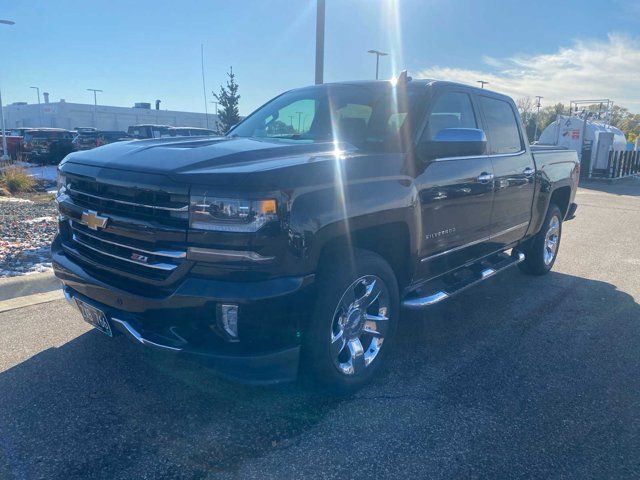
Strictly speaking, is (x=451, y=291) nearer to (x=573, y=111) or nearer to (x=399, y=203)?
(x=399, y=203)

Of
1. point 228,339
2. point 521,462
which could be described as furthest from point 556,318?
point 228,339

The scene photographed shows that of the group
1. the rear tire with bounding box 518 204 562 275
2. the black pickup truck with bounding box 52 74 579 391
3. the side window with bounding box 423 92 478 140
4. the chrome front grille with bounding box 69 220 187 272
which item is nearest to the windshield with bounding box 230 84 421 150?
the black pickup truck with bounding box 52 74 579 391

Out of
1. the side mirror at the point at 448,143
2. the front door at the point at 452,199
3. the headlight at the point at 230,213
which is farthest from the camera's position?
the front door at the point at 452,199

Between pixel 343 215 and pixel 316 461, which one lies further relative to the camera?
pixel 343 215

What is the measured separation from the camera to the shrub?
11.2 metres

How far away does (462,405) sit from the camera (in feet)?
→ 10.4

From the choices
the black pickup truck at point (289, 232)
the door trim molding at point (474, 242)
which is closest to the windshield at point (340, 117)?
the black pickup truck at point (289, 232)

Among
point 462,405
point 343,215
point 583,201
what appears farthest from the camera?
point 583,201

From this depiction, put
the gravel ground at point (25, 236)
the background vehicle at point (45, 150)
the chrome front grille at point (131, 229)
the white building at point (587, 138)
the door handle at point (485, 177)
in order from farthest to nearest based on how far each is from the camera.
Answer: the white building at point (587, 138) → the background vehicle at point (45, 150) → the gravel ground at point (25, 236) → the door handle at point (485, 177) → the chrome front grille at point (131, 229)

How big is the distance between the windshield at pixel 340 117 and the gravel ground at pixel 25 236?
2.73 meters

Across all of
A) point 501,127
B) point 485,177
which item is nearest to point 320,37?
point 501,127

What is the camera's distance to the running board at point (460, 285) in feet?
12.1

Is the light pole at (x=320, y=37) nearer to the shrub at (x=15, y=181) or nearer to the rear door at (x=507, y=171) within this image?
the rear door at (x=507, y=171)

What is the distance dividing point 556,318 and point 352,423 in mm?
2710
